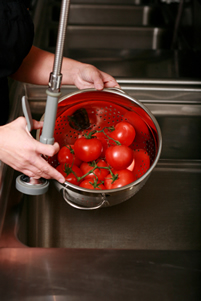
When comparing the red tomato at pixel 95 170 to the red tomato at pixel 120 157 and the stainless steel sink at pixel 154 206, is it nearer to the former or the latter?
the red tomato at pixel 120 157

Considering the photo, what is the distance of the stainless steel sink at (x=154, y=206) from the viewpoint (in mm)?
899

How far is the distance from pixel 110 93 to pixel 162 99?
10.0 inches

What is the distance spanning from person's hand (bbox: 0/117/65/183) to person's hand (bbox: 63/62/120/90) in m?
0.26

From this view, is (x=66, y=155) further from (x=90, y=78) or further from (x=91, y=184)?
(x=90, y=78)

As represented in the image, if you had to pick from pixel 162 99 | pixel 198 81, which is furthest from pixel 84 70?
pixel 198 81

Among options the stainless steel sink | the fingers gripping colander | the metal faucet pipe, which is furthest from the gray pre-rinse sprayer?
the stainless steel sink

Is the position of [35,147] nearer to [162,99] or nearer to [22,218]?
[22,218]

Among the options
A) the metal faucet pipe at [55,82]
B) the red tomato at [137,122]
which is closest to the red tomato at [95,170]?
the red tomato at [137,122]

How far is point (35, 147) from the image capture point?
0.54 metres

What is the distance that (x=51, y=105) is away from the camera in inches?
18.7

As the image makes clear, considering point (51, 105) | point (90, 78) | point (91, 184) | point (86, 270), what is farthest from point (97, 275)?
point (90, 78)

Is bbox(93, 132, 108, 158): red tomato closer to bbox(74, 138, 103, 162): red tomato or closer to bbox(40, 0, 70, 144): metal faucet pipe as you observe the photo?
bbox(74, 138, 103, 162): red tomato

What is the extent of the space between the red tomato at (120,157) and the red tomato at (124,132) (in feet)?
0.11

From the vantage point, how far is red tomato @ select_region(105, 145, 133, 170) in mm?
743
